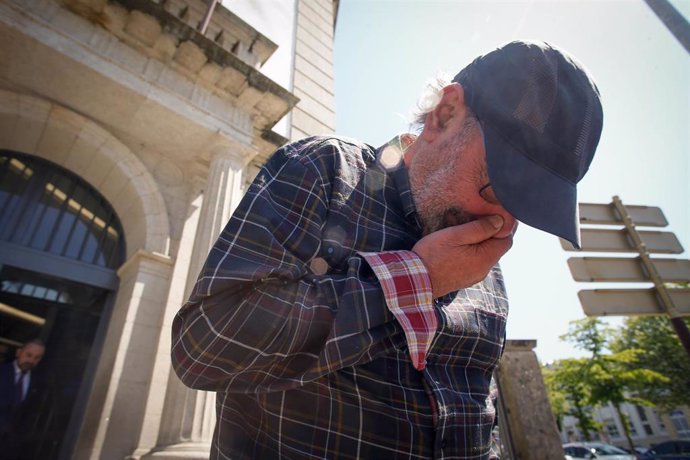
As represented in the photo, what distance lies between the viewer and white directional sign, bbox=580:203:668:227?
15.4ft

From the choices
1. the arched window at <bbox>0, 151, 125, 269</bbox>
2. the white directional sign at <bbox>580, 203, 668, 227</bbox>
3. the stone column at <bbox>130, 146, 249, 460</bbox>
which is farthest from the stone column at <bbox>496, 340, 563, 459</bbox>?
the arched window at <bbox>0, 151, 125, 269</bbox>

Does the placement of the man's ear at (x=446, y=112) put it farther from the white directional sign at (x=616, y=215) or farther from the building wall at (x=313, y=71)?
the building wall at (x=313, y=71)

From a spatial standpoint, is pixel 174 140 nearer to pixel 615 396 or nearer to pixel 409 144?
pixel 409 144

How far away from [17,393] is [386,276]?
520 centimetres

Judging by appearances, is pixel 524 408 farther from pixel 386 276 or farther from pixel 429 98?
pixel 386 276

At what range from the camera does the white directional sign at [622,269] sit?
4.40 metres

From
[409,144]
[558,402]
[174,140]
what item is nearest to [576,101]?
[409,144]

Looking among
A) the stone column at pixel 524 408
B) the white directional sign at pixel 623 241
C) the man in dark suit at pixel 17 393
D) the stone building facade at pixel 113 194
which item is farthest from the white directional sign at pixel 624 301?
the man in dark suit at pixel 17 393

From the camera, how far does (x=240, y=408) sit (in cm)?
96

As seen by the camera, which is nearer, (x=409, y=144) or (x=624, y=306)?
(x=409, y=144)

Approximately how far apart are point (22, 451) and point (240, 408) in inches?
188

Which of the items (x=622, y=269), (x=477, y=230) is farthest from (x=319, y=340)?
(x=622, y=269)

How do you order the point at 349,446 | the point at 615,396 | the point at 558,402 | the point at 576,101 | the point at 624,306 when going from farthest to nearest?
the point at 558,402, the point at 615,396, the point at 624,306, the point at 576,101, the point at 349,446

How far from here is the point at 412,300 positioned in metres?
0.82
